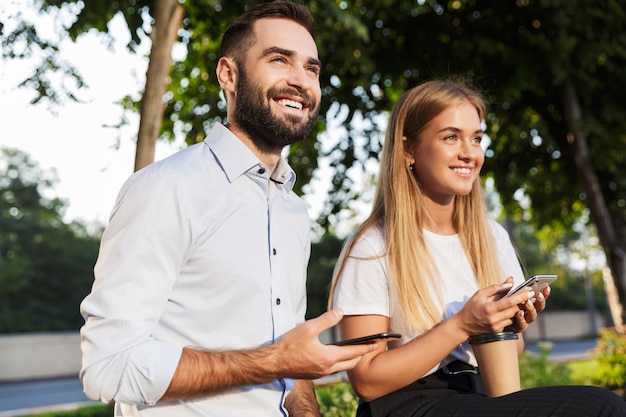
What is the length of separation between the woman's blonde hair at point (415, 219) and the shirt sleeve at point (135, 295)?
1.06m

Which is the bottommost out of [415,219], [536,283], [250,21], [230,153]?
[536,283]

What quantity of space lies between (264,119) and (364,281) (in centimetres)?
79

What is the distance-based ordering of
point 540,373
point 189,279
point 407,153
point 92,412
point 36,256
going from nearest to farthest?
point 189,279, point 407,153, point 92,412, point 540,373, point 36,256

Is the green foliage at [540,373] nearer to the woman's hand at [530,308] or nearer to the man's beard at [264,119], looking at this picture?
the woman's hand at [530,308]

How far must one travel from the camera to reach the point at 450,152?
128 inches

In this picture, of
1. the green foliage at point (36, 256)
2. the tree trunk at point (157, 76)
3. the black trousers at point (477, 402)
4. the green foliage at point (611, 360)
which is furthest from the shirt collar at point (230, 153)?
the green foliage at point (36, 256)

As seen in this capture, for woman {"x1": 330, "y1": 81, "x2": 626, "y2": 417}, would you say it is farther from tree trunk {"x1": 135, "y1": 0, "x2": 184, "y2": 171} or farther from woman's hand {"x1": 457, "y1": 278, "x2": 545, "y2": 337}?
tree trunk {"x1": 135, "y1": 0, "x2": 184, "y2": 171}

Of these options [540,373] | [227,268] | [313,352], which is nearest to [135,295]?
[227,268]

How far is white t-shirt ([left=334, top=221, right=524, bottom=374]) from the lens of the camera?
3000mm

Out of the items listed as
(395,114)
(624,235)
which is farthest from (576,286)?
(395,114)

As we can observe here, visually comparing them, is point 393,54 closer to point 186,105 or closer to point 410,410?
point 186,105

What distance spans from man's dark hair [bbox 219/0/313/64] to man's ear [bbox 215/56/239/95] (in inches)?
1.0

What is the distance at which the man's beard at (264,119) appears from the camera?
2625 mm

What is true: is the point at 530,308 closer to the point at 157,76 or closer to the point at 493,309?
the point at 493,309
